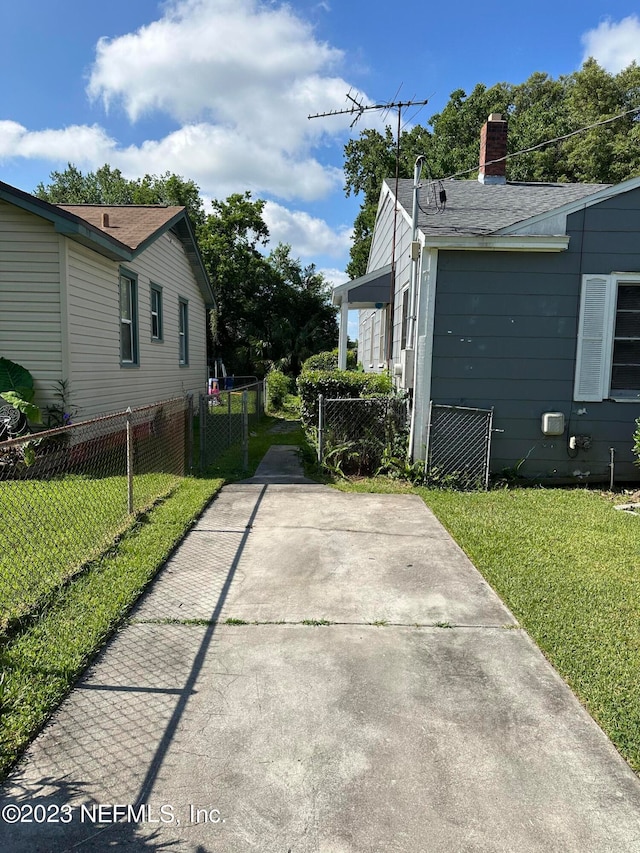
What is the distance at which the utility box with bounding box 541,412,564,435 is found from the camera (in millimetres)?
7090

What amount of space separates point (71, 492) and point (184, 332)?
28.7 ft

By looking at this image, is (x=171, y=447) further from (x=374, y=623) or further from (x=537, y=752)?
(x=537, y=752)

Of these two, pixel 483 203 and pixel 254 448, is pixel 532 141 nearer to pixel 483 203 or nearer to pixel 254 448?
pixel 483 203

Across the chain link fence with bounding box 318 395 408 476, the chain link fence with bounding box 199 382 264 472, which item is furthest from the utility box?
the chain link fence with bounding box 199 382 264 472

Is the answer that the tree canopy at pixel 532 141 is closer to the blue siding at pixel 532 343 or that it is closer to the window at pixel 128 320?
the window at pixel 128 320

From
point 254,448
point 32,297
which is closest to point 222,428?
point 254,448

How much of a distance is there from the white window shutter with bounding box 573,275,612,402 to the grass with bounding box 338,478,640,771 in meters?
1.40

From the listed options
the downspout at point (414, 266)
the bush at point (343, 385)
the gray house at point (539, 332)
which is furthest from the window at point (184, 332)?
the gray house at point (539, 332)

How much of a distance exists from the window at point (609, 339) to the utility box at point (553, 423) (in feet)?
1.29

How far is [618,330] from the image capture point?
7133mm

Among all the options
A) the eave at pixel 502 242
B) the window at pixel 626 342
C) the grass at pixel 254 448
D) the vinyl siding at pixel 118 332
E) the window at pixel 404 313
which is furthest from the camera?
the window at pixel 404 313

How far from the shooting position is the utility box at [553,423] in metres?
7.09

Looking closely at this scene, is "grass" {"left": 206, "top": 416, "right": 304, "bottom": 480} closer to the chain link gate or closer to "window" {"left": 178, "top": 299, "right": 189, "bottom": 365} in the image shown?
"window" {"left": 178, "top": 299, "right": 189, "bottom": 365}

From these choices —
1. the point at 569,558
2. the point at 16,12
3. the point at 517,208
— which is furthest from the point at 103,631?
the point at 16,12
